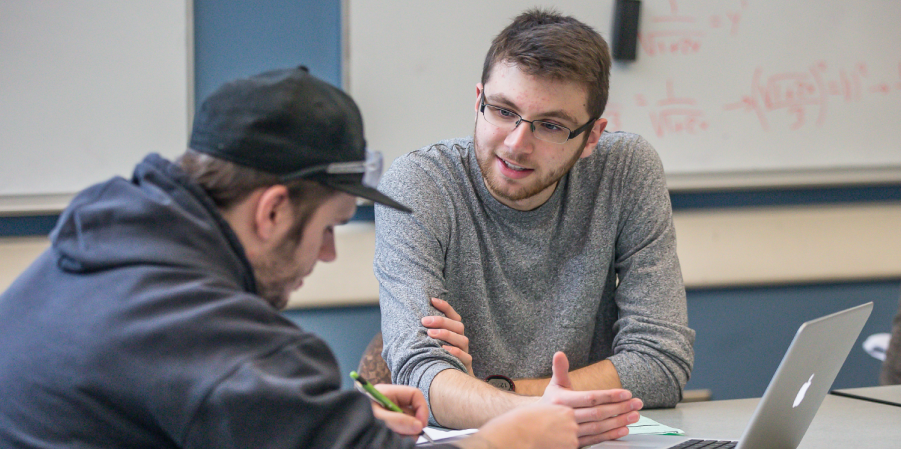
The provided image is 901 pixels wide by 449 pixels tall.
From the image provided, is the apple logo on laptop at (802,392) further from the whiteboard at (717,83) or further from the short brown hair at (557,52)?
the whiteboard at (717,83)

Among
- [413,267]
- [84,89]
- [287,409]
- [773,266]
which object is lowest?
[773,266]

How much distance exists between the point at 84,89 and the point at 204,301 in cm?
178

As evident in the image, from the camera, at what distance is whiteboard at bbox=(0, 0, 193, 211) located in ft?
7.13

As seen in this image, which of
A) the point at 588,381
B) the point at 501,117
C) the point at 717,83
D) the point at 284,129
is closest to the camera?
the point at 284,129

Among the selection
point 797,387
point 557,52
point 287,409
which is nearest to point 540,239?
point 557,52

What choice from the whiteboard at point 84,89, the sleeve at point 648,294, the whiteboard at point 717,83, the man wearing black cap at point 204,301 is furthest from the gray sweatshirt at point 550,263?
the whiteboard at point 84,89

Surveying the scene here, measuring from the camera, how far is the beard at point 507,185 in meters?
1.60

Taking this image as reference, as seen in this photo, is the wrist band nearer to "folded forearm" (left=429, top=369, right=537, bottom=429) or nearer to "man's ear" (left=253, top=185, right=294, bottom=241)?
"folded forearm" (left=429, top=369, right=537, bottom=429)

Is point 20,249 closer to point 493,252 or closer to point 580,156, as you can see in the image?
point 493,252

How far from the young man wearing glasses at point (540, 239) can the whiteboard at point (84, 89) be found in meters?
0.99

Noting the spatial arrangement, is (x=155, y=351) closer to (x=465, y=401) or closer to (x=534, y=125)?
(x=465, y=401)

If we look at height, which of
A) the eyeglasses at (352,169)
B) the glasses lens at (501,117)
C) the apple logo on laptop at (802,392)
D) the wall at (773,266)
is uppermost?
the eyeglasses at (352,169)

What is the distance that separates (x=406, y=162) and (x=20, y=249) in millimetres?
1309

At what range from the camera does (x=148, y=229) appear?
76 centimetres
